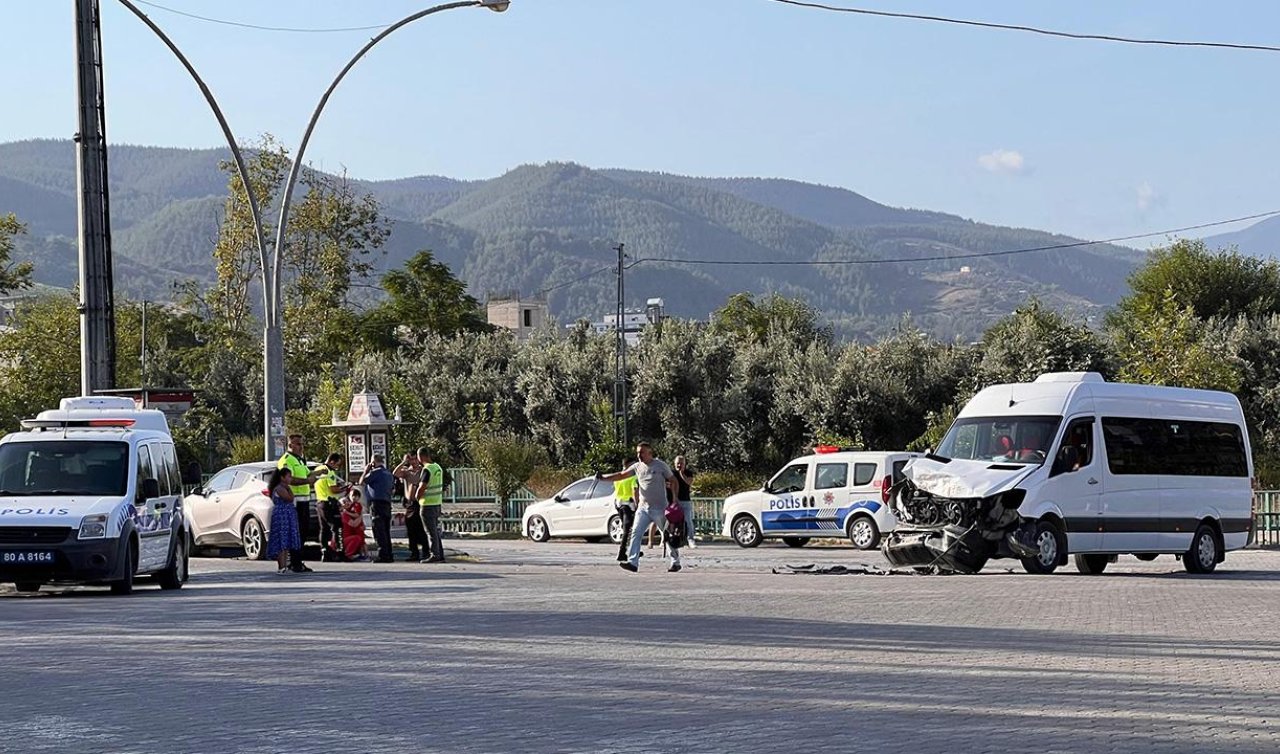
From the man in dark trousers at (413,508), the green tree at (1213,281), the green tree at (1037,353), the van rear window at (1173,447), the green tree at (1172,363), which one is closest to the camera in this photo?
the van rear window at (1173,447)

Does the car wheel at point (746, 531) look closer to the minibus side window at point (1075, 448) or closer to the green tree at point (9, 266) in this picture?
the minibus side window at point (1075, 448)

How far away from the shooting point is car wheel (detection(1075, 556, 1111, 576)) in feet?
82.6

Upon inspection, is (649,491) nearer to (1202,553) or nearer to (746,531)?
(1202,553)

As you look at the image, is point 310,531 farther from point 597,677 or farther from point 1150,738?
point 1150,738

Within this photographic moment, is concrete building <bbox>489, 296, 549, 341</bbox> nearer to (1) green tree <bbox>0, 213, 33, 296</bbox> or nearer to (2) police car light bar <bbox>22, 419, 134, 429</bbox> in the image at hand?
(1) green tree <bbox>0, 213, 33, 296</bbox>

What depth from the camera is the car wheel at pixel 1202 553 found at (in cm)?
2558

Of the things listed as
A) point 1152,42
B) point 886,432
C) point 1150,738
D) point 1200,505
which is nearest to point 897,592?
point 1200,505

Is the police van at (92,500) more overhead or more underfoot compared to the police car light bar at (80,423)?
more underfoot

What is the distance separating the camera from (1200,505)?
25.8 m

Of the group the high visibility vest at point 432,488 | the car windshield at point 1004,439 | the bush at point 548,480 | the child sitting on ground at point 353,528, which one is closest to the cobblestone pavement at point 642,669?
the car windshield at point 1004,439

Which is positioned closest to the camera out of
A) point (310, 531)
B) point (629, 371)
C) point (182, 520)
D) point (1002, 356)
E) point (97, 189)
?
point (182, 520)

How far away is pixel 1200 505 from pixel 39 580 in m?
16.1

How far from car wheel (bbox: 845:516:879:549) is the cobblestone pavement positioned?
1170 centimetres

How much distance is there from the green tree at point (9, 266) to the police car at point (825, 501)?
41.0 metres
